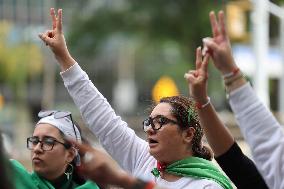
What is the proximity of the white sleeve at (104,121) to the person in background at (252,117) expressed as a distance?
53.3 inches

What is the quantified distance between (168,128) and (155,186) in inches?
53.9

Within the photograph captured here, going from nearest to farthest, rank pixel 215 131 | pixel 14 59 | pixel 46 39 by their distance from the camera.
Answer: pixel 215 131
pixel 46 39
pixel 14 59

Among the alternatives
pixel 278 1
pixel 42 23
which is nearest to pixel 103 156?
pixel 278 1

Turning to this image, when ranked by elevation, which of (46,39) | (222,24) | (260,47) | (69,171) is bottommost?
(260,47)

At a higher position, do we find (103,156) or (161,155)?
(103,156)

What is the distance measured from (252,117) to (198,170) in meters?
1.10

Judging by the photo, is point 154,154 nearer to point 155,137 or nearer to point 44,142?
point 155,137

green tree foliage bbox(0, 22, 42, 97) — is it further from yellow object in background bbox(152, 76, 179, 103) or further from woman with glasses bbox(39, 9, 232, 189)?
woman with glasses bbox(39, 9, 232, 189)

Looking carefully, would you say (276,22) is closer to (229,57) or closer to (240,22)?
(240,22)

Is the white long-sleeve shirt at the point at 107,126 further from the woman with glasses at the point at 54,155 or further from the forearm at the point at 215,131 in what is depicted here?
the forearm at the point at 215,131

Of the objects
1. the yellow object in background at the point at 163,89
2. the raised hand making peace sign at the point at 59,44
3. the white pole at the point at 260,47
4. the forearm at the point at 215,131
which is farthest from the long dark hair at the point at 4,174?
the white pole at the point at 260,47

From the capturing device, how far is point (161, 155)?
13.9ft

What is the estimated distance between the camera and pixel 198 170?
421 cm

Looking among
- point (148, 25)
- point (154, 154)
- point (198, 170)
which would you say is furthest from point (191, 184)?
point (148, 25)
